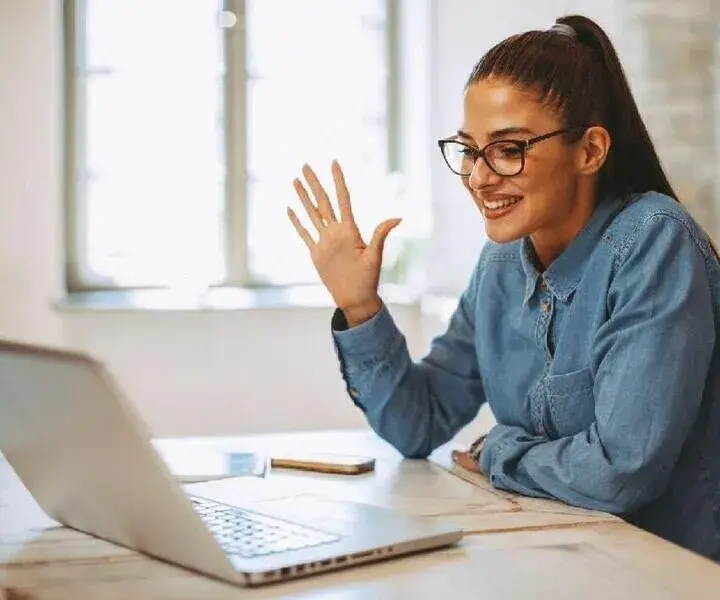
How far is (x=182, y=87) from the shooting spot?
3.55 metres

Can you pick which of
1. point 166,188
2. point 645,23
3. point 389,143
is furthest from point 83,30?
point 645,23

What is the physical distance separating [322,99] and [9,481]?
96.2 inches

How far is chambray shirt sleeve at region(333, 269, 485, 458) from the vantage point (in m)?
1.58

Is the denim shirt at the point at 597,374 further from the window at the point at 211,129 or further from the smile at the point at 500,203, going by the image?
the window at the point at 211,129

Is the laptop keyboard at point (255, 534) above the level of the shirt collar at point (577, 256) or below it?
below

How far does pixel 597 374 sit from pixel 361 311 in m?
0.37

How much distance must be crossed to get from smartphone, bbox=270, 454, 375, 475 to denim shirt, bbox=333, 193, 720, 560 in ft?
0.43

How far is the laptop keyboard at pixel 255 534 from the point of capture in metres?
1.00

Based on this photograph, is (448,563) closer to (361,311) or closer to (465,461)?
(465,461)

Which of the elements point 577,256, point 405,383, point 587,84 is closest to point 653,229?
point 577,256

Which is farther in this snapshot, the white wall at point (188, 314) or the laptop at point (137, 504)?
the white wall at point (188, 314)

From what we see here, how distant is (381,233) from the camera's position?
1536mm

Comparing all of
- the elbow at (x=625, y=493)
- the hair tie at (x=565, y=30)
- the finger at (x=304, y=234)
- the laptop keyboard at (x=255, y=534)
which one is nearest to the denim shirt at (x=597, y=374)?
the elbow at (x=625, y=493)

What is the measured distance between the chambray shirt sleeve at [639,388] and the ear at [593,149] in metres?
0.13
